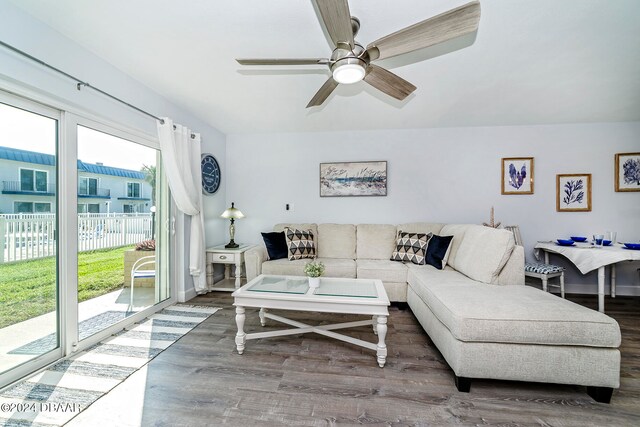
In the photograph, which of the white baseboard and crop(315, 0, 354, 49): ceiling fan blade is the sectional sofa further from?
the white baseboard

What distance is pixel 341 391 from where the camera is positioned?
5.13 feet

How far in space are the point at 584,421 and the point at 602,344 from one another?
44cm

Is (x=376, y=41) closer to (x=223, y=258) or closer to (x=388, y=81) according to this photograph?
(x=388, y=81)

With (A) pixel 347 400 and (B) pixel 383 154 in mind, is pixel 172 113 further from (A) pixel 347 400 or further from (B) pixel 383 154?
(A) pixel 347 400

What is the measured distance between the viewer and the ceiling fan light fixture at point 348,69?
145 cm

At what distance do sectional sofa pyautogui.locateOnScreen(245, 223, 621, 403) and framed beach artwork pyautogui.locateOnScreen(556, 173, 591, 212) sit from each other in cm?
202

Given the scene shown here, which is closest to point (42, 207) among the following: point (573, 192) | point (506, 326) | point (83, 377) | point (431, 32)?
point (83, 377)

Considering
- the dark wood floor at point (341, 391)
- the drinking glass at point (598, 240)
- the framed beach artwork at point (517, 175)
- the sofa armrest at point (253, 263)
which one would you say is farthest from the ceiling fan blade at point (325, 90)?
the drinking glass at point (598, 240)

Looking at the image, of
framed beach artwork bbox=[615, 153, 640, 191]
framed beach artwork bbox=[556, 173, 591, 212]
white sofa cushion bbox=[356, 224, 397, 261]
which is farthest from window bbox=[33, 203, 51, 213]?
framed beach artwork bbox=[615, 153, 640, 191]

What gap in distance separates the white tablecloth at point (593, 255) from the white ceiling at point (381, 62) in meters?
1.70

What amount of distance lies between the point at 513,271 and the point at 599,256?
1.44 m

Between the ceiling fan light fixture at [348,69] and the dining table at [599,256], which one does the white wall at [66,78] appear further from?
the dining table at [599,256]

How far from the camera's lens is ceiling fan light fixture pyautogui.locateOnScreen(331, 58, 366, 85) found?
1.45 m

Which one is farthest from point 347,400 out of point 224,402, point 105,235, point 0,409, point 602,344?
point 105,235
